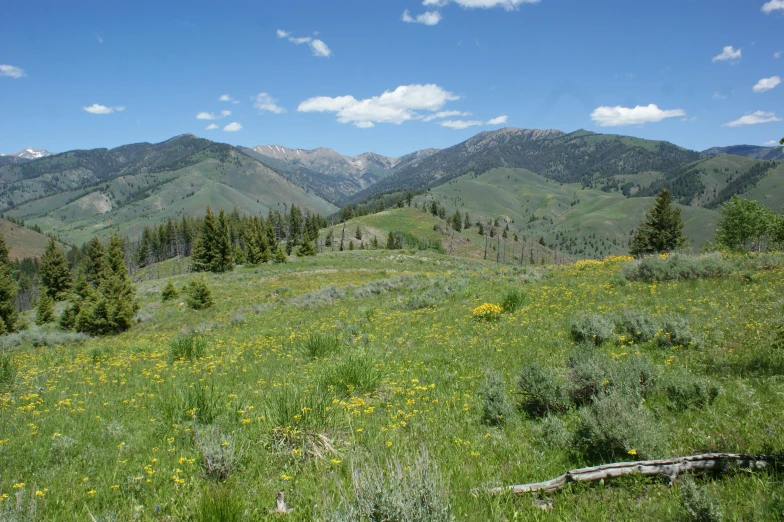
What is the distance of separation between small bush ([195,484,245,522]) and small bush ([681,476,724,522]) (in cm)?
385

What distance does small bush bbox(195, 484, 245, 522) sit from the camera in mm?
3518

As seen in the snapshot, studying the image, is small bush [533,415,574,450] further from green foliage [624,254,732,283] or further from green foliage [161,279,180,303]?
green foliage [161,279,180,303]

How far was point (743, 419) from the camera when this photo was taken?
4805 mm

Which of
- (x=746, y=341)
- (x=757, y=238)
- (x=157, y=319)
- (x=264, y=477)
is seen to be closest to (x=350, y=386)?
(x=264, y=477)

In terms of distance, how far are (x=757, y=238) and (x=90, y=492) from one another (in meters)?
80.1

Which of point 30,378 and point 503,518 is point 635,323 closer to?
point 503,518

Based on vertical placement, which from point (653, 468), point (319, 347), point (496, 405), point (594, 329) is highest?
point (594, 329)

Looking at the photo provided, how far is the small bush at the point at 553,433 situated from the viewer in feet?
16.2

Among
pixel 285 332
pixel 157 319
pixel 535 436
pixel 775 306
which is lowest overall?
pixel 157 319

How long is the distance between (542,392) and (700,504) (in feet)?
10.1

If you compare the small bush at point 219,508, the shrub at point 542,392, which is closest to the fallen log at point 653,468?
the shrub at point 542,392

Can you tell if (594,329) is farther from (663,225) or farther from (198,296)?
(663,225)

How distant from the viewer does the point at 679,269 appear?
1388cm

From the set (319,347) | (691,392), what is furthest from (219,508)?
(319,347)
